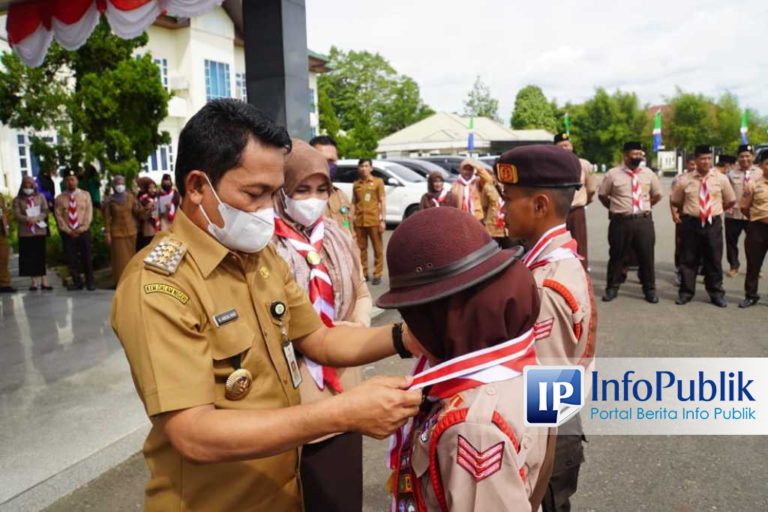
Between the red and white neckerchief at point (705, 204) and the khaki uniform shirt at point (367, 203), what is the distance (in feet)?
15.0

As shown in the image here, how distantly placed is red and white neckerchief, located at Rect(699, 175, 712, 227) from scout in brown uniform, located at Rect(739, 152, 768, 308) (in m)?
0.40

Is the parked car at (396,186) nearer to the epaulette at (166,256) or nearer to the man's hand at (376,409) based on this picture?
the epaulette at (166,256)

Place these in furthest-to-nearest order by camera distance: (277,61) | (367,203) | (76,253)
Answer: (367,203) → (76,253) → (277,61)

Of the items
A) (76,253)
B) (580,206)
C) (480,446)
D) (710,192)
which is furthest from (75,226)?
(480,446)

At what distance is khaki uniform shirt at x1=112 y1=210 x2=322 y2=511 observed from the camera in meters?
1.41

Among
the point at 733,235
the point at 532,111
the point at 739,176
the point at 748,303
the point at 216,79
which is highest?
the point at 532,111

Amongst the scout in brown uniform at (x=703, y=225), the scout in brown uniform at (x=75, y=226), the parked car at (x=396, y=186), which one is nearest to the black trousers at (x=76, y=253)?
the scout in brown uniform at (x=75, y=226)

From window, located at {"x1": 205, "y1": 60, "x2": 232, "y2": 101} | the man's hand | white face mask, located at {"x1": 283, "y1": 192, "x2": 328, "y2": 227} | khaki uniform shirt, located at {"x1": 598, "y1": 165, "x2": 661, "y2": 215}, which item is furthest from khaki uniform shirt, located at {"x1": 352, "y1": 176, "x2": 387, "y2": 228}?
window, located at {"x1": 205, "y1": 60, "x2": 232, "y2": 101}

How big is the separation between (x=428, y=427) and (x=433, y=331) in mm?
214

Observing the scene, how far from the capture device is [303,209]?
8.41ft

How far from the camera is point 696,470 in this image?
361 cm

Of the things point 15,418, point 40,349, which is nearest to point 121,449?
point 15,418

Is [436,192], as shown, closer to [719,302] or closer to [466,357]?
[719,302]

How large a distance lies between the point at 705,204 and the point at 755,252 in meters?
0.80
